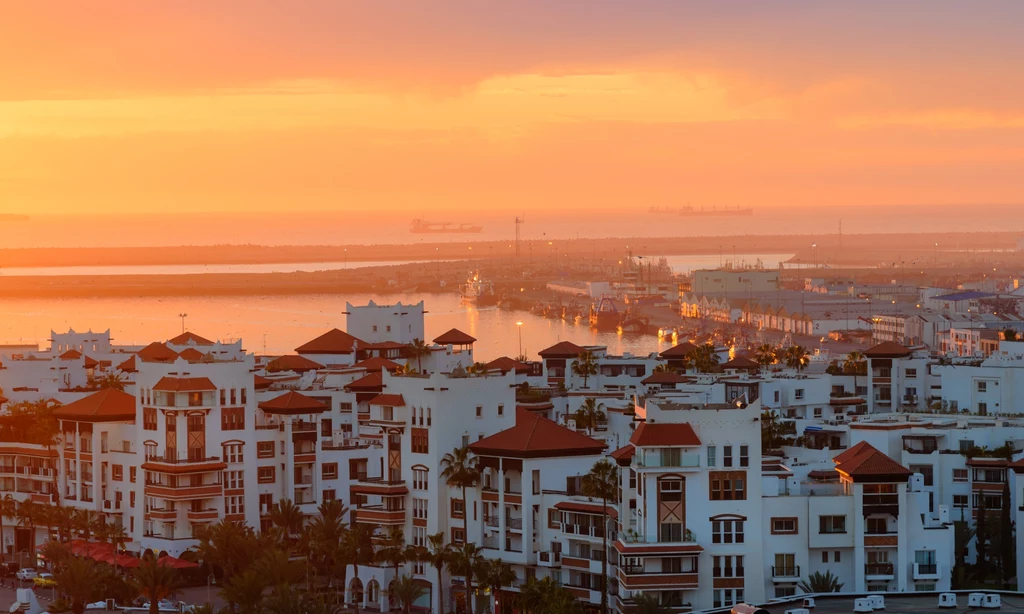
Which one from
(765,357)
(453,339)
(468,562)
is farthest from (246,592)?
(765,357)

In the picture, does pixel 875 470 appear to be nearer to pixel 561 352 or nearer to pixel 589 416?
pixel 589 416

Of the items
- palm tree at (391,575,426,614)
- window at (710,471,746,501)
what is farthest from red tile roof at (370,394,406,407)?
window at (710,471,746,501)

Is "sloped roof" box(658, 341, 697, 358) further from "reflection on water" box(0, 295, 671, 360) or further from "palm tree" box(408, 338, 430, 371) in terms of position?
"reflection on water" box(0, 295, 671, 360)

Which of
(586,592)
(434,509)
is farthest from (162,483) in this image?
(586,592)

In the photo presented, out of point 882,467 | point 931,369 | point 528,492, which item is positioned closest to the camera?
point 882,467

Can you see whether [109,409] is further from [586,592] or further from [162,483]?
[586,592]

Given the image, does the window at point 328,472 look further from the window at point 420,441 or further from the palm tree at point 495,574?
the palm tree at point 495,574
